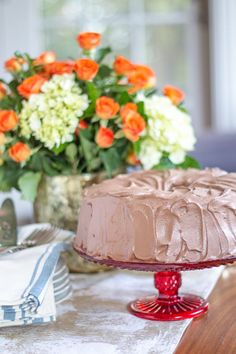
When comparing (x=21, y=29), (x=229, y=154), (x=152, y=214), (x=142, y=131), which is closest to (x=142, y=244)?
(x=152, y=214)

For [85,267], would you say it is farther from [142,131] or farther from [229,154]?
[229,154]

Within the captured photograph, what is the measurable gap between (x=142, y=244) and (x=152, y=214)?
4cm

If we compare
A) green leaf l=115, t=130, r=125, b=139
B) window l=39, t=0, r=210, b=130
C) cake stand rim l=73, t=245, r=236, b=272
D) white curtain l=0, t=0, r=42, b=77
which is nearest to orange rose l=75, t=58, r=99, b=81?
green leaf l=115, t=130, r=125, b=139

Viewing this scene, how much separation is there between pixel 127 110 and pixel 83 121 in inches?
3.3

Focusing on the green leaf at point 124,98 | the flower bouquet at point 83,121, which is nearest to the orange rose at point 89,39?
the flower bouquet at point 83,121

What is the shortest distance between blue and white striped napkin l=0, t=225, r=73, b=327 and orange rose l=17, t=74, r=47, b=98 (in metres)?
0.30

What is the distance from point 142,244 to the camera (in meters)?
0.90

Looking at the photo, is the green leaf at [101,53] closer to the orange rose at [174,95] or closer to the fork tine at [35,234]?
the orange rose at [174,95]

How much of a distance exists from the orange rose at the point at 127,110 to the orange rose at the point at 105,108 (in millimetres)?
15

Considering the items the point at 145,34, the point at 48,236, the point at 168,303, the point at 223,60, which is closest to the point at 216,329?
the point at 168,303

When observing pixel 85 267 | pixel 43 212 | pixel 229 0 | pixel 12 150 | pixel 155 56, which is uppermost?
pixel 229 0

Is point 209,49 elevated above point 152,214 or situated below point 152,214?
above

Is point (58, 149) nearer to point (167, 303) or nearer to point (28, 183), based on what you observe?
point (28, 183)

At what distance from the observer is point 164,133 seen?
120 cm
